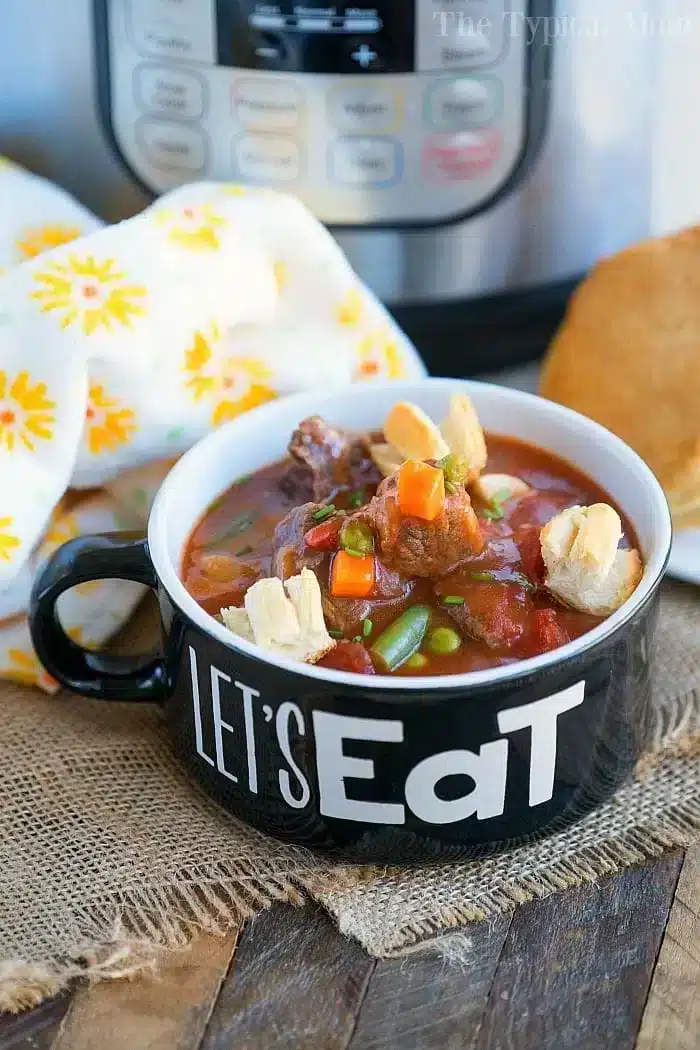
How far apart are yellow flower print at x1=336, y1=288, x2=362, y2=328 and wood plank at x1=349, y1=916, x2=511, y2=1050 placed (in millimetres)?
451

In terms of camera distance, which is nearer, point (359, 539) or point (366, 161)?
point (359, 539)

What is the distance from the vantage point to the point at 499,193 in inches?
40.3

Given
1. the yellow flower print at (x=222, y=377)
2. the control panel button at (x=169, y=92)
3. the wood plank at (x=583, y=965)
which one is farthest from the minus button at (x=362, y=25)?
the wood plank at (x=583, y=965)

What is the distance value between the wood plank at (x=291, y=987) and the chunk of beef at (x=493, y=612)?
181 millimetres

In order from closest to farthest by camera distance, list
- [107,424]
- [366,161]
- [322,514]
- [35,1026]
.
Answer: [35,1026], [322,514], [107,424], [366,161]

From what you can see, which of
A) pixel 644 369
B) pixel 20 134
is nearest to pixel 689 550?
pixel 644 369

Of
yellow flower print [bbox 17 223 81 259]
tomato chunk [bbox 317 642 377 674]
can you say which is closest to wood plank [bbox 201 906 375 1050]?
tomato chunk [bbox 317 642 377 674]

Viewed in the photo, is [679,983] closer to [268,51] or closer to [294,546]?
[294,546]

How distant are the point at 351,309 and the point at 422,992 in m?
0.49

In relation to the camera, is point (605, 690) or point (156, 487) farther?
point (156, 487)

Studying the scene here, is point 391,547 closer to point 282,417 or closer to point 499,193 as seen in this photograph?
point 282,417

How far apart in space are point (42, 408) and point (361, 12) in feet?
1.19

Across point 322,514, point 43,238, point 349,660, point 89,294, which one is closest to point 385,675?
point 349,660

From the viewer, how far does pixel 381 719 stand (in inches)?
26.2
